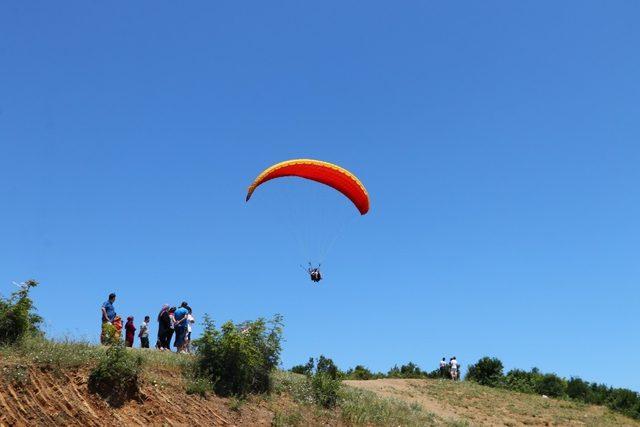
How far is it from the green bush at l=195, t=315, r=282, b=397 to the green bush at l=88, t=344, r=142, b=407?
119 inches

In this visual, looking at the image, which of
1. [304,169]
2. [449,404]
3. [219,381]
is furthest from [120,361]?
[449,404]

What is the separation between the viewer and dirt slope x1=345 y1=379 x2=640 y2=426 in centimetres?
3020

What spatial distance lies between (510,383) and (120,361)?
106ft

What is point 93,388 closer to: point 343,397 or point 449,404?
point 343,397

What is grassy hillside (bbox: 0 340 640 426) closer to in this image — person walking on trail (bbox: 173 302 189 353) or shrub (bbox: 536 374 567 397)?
person walking on trail (bbox: 173 302 189 353)

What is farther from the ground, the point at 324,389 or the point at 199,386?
the point at 324,389

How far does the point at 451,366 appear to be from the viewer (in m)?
42.0

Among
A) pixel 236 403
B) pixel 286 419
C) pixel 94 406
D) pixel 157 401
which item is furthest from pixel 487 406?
pixel 94 406

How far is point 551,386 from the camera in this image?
139 feet

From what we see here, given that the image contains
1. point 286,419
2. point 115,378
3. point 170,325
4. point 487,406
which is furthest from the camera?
point 487,406

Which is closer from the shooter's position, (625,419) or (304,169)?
(304,169)

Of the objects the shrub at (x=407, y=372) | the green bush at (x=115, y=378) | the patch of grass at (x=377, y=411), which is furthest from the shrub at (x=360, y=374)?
the green bush at (x=115, y=378)

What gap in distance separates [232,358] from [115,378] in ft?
14.7

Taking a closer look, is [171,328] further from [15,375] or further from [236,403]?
[15,375]
